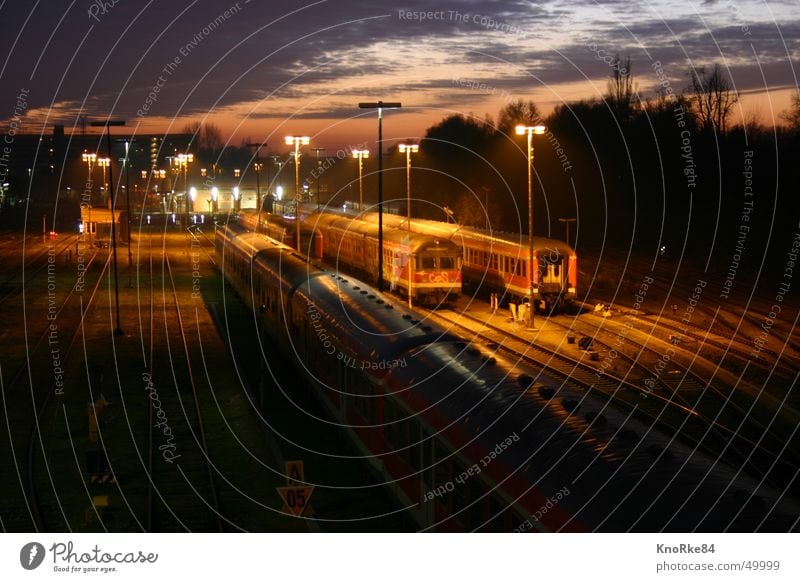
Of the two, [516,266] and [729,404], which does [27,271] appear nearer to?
[516,266]

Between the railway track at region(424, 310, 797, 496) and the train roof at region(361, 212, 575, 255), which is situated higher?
the train roof at region(361, 212, 575, 255)

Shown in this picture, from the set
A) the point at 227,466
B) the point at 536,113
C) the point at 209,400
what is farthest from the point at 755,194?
the point at 227,466

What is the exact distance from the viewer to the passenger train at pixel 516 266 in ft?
110

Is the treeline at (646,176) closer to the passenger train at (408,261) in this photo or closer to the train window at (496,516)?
the passenger train at (408,261)

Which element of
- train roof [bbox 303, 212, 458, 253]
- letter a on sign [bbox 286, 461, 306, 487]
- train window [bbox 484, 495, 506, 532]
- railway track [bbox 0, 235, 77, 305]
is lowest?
railway track [bbox 0, 235, 77, 305]

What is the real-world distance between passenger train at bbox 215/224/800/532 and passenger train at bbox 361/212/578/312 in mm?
15643

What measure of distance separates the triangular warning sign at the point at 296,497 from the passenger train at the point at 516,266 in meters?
23.1

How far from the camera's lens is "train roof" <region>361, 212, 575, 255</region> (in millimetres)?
34062

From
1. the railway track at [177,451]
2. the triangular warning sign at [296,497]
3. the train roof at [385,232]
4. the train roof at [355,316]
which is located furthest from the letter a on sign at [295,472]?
the train roof at [385,232]

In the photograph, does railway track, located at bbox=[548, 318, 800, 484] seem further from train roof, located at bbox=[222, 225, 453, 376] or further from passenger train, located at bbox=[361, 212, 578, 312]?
passenger train, located at bbox=[361, 212, 578, 312]

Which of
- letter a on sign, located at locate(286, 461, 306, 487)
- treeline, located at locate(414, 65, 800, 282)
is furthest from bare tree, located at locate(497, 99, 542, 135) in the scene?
letter a on sign, located at locate(286, 461, 306, 487)

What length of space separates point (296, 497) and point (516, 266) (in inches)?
965

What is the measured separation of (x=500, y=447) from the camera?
9.85 meters

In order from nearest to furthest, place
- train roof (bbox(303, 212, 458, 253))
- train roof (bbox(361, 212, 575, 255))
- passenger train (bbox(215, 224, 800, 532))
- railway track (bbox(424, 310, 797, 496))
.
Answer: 1. passenger train (bbox(215, 224, 800, 532))
2. railway track (bbox(424, 310, 797, 496))
3. train roof (bbox(361, 212, 575, 255))
4. train roof (bbox(303, 212, 458, 253))
